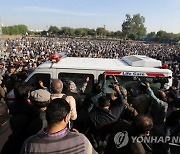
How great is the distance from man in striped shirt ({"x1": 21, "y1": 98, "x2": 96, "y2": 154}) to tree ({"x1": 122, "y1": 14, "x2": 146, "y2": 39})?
435 feet

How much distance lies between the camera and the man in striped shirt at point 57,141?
2.00 meters

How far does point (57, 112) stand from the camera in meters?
2.11

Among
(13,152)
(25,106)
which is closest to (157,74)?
(25,106)

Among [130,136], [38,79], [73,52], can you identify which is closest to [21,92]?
[130,136]

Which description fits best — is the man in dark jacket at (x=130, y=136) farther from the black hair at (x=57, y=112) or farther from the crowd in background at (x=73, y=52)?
the crowd in background at (x=73, y=52)

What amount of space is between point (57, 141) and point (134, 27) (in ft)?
450

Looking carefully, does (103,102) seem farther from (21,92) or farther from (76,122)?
(21,92)

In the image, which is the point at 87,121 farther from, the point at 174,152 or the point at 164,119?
the point at 174,152

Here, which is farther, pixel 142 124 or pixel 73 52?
pixel 73 52

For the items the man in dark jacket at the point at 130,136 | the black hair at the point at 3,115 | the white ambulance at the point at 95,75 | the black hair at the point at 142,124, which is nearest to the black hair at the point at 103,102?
the man in dark jacket at the point at 130,136

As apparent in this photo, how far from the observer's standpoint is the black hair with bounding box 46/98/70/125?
209 cm

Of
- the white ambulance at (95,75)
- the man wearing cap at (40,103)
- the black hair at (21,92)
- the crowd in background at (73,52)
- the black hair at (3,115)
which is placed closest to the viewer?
the black hair at (3,115)

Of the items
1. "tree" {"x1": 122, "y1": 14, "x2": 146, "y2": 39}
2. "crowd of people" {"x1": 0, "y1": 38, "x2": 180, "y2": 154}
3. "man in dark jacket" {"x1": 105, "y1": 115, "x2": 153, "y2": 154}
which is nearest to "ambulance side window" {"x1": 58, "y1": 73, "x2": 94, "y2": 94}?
"crowd of people" {"x1": 0, "y1": 38, "x2": 180, "y2": 154}

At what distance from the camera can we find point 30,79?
584 centimetres
